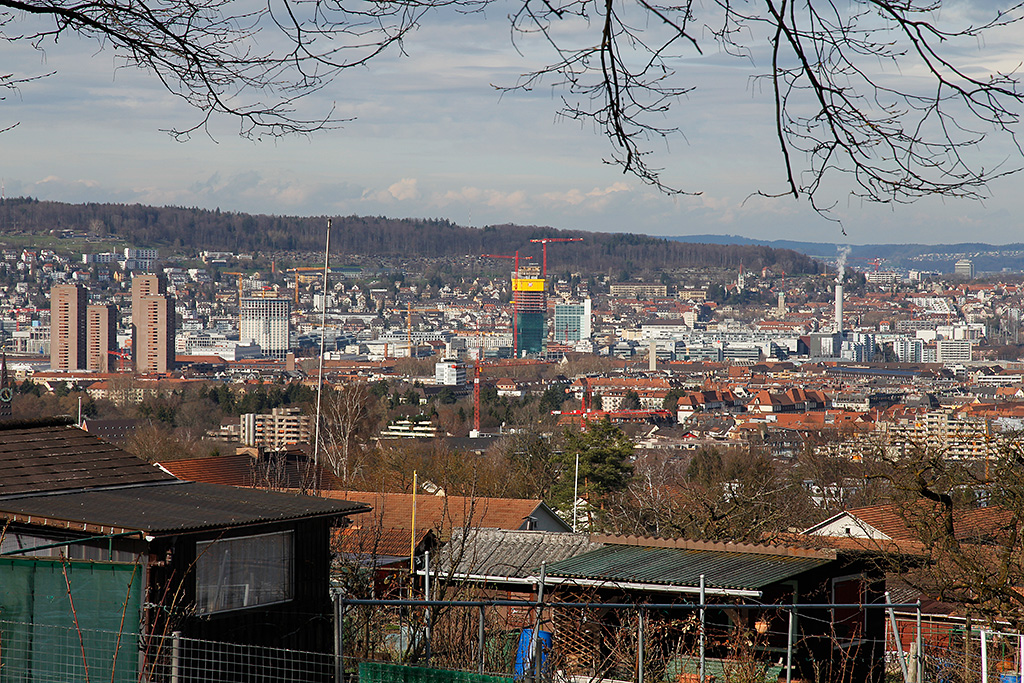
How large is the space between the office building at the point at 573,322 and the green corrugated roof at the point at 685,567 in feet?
436

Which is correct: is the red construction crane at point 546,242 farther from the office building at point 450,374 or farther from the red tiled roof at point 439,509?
the red tiled roof at point 439,509

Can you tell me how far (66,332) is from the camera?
354 feet

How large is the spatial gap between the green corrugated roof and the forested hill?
490 ft

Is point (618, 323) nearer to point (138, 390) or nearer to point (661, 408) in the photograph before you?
point (661, 408)

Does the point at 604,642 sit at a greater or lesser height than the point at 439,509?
greater

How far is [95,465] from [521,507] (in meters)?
9.32

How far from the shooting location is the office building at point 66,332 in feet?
351

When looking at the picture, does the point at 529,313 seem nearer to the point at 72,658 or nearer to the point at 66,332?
the point at 66,332

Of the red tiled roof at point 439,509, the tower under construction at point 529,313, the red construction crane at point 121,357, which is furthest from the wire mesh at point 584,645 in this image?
the tower under construction at point 529,313

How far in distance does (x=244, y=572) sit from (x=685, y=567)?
2.75 m

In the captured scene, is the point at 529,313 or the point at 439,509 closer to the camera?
the point at 439,509

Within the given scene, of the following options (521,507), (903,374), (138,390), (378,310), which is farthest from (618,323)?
(521,507)

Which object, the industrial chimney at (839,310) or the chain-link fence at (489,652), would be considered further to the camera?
the industrial chimney at (839,310)

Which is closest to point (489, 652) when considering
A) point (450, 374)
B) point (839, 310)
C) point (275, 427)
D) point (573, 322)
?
point (275, 427)
